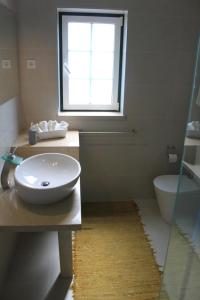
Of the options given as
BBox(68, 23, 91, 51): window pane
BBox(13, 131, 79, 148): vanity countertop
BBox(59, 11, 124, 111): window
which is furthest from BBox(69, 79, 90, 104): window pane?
BBox(13, 131, 79, 148): vanity countertop

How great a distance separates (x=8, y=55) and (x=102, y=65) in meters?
0.93

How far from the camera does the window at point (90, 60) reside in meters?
2.37

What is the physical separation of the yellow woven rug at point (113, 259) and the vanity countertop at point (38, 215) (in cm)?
72

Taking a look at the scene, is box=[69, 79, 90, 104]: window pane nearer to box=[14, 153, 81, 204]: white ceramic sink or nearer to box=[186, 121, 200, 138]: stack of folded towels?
box=[14, 153, 81, 204]: white ceramic sink

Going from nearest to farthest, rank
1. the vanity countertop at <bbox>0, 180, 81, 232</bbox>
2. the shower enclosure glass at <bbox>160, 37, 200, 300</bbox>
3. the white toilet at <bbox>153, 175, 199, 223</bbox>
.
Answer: the vanity countertop at <bbox>0, 180, 81, 232</bbox> → the shower enclosure glass at <bbox>160, 37, 200, 300</bbox> → the white toilet at <bbox>153, 175, 199, 223</bbox>

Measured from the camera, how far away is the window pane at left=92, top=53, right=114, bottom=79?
8.19 feet

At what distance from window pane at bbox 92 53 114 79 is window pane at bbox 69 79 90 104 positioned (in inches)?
4.8

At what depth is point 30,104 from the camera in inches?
95.1

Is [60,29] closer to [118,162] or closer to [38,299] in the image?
[118,162]

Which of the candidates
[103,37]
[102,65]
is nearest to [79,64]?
[102,65]

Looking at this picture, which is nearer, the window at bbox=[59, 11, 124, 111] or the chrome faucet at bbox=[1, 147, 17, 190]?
the chrome faucet at bbox=[1, 147, 17, 190]

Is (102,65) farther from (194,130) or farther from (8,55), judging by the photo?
(194,130)

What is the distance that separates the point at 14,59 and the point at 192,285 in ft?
6.69

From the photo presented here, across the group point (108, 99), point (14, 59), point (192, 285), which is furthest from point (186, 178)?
point (14, 59)
